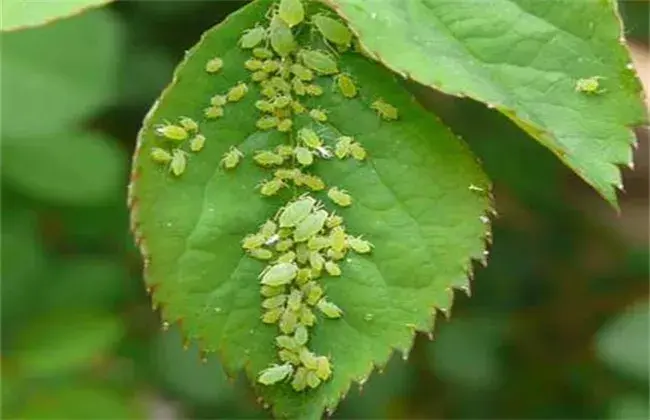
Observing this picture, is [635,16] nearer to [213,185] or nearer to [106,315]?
[106,315]

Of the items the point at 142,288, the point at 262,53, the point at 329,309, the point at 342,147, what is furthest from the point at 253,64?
the point at 142,288

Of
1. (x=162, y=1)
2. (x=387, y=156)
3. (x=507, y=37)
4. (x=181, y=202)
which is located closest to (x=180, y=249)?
(x=181, y=202)

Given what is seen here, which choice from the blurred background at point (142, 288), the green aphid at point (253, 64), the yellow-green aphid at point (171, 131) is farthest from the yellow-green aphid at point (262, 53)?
the blurred background at point (142, 288)

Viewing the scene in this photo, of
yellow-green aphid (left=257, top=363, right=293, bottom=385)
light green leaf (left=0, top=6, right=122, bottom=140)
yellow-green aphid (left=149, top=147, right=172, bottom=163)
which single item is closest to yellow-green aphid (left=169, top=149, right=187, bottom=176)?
yellow-green aphid (left=149, top=147, right=172, bottom=163)

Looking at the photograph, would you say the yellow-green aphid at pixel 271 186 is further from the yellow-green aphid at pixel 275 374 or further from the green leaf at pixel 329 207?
the yellow-green aphid at pixel 275 374

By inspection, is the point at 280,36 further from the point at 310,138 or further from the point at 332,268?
the point at 332,268

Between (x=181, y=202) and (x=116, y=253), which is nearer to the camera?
(x=181, y=202)

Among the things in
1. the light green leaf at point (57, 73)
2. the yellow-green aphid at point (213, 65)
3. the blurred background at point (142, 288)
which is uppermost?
the yellow-green aphid at point (213, 65)
